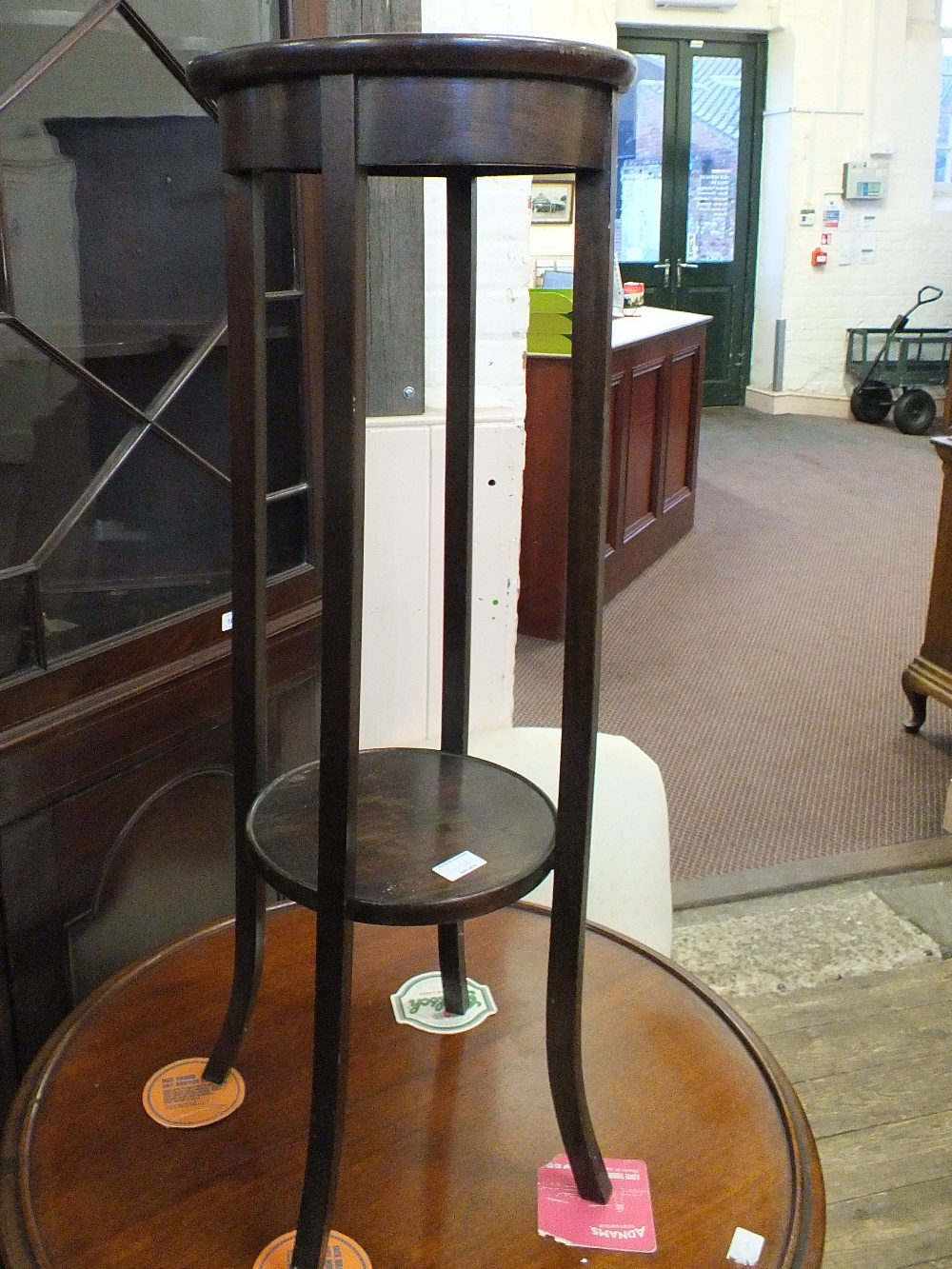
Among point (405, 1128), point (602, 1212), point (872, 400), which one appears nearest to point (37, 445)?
point (405, 1128)

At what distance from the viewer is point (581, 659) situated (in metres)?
0.92

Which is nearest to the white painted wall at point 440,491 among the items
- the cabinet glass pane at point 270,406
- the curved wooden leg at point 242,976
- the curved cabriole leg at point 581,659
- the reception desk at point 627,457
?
the cabinet glass pane at point 270,406

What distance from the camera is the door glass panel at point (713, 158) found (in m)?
8.27

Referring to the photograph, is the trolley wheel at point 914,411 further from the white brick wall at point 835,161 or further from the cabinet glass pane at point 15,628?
the cabinet glass pane at point 15,628

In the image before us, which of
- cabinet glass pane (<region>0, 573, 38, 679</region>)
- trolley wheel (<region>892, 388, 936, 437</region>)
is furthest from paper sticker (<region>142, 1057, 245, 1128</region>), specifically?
trolley wheel (<region>892, 388, 936, 437</region>)

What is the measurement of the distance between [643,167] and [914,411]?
2.50m

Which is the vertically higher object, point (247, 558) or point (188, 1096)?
point (247, 558)

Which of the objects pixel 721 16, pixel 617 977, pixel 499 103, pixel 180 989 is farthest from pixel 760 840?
pixel 721 16

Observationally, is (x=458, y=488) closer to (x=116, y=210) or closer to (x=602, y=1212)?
(x=116, y=210)

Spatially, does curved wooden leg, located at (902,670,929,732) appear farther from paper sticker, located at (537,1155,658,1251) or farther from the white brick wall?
the white brick wall

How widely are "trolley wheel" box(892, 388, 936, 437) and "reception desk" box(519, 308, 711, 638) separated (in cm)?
302

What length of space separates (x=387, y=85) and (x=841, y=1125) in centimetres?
165

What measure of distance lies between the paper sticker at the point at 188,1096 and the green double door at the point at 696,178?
7.75 m

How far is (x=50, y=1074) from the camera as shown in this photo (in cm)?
110
